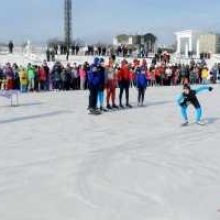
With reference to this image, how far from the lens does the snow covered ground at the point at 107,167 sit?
324 inches

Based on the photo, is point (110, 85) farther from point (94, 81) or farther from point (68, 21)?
point (68, 21)

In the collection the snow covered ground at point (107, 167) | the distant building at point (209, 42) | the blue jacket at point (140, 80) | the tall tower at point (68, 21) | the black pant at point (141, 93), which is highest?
the tall tower at point (68, 21)

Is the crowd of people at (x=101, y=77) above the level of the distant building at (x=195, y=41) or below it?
below

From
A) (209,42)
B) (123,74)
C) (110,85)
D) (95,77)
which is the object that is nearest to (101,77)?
(95,77)

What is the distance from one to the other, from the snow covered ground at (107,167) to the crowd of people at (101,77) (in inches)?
40.6

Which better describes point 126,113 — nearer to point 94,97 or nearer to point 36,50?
point 94,97

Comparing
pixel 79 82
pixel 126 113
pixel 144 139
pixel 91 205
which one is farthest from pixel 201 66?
pixel 91 205

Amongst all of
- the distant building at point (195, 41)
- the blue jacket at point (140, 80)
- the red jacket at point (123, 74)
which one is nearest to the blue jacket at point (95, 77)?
the red jacket at point (123, 74)

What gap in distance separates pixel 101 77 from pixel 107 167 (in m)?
7.52

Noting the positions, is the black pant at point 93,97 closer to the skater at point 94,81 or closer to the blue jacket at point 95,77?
the skater at point 94,81

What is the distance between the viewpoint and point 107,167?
429 inches

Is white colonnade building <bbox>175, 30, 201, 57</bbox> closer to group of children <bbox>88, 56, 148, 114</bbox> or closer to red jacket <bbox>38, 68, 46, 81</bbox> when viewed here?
red jacket <bbox>38, 68, 46, 81</bbox>

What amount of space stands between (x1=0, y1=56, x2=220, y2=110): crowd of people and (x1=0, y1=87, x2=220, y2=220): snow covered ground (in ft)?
3.38

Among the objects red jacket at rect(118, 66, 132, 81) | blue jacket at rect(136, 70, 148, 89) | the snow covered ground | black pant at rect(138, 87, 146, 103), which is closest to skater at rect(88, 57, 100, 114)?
the snow covered ground
